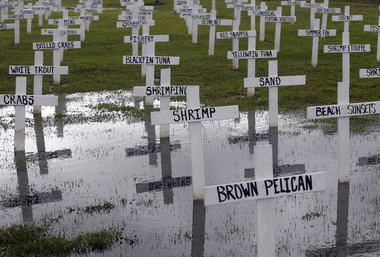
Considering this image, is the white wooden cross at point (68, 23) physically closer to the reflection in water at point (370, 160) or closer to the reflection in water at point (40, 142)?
the reflection in water at point (40, 142)

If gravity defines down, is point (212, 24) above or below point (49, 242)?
above

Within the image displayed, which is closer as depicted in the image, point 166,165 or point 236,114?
point 236,114

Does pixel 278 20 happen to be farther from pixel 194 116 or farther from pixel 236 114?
pixel 194 116

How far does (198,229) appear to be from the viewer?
A: 32.2ft

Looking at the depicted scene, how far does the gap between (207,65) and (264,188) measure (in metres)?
18.1

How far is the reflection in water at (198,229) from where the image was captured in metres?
9.05

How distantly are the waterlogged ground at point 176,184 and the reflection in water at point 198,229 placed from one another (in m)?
0.02

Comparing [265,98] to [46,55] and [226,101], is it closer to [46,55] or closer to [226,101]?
[226,101]

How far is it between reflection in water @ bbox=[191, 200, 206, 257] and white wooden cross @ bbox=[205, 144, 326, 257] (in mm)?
2057

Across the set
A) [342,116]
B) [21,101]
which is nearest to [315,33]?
[21,101]

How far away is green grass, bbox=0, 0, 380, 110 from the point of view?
63.7 feet

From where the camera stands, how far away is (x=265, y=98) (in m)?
19.0

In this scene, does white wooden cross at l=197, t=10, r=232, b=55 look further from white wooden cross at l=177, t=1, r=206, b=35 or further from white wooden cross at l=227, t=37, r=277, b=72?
white wooden cross at l=227, t=37, r=277, b=72

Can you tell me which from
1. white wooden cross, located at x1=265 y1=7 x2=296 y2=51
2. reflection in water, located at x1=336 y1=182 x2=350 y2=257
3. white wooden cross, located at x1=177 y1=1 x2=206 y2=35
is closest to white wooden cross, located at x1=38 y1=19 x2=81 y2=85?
white wooden cross, located at x1=265 y1=7 x2=296 y2=51
